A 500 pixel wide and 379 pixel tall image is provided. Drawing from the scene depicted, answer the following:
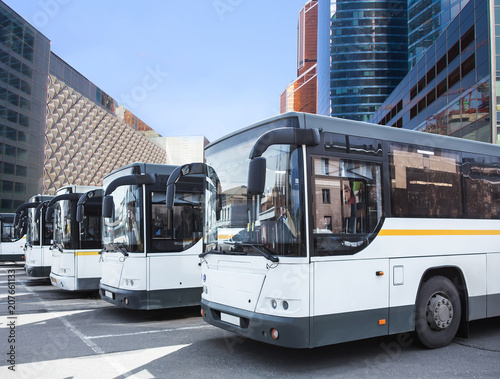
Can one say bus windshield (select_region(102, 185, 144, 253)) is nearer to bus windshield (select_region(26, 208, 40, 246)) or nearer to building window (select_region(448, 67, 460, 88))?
bus windshield (select_region(26, 208, 40, 246))

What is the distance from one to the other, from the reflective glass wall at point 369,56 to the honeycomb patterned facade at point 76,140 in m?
47.2

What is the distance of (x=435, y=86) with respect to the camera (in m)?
37.1

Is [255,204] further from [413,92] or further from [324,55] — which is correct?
[324,55]

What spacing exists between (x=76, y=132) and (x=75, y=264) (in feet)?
157

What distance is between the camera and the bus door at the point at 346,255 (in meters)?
5.07

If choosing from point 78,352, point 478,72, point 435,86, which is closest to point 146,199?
point 78,352

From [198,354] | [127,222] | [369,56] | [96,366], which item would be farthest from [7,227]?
[369,56]

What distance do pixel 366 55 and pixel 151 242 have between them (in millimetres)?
93070

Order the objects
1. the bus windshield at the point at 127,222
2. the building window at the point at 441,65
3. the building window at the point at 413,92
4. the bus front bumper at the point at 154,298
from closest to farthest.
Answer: the bus front bumper at the point at 154,298 → the bus windshield at the point at 127,222 → the building window at the point at 441,65 → the building window at the point at 413,92

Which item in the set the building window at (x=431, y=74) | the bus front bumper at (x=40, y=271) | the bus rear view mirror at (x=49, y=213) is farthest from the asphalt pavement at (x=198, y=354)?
the building window at (x=431, y=74)

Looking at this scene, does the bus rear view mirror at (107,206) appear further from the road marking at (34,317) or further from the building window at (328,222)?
the building window at (328,222)

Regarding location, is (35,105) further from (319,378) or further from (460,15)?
(319,378)

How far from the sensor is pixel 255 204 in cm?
532

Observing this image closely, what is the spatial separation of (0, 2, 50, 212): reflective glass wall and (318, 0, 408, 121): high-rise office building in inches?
2477
